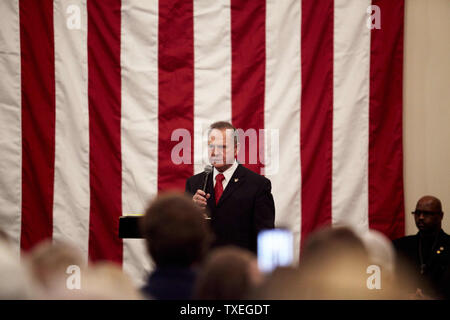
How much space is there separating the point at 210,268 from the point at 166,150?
3173 millimetres

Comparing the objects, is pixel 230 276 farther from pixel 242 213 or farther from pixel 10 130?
pixel 10 130

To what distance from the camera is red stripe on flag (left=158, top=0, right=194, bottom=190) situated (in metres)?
4.42

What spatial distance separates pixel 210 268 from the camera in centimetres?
129

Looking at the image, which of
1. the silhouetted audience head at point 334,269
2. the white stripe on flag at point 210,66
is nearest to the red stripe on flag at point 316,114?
the white stripe on flag at point 210,66

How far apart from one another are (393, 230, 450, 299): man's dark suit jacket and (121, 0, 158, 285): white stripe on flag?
1.96 m

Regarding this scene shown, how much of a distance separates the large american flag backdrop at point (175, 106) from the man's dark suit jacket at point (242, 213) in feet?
3.27

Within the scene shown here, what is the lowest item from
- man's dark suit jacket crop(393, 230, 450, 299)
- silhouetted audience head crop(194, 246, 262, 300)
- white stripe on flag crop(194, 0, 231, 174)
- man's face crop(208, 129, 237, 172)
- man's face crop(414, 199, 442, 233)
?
man's dark suit jacket crop(393, 230, 450, 299)

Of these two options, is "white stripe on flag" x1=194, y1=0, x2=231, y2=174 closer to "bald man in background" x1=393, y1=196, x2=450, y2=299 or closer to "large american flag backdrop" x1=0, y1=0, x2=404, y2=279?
"large american flag backdrop" x1=0, y1=0, x2=404, y2=279

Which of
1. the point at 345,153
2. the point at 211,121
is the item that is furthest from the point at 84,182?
the point at 345,153

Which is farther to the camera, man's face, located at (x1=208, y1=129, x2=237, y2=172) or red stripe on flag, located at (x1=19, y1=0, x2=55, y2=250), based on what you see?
red stripe on flag, located at (x1=19, y1=0, x2=55, y2=250)

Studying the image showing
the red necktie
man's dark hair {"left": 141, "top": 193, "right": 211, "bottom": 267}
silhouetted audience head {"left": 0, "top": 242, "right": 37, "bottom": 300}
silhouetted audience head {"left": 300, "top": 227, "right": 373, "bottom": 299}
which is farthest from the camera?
the red necktie

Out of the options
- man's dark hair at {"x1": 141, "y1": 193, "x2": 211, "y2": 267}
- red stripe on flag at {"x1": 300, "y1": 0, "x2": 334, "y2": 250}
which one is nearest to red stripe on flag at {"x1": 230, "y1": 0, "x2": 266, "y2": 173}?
red stripe on flag at {"x1": 300, "y1": 0, "x2": 334, "y2": 250}

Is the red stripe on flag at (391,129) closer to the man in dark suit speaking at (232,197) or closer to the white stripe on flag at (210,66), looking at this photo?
the white stripe on flag at (210,66)
